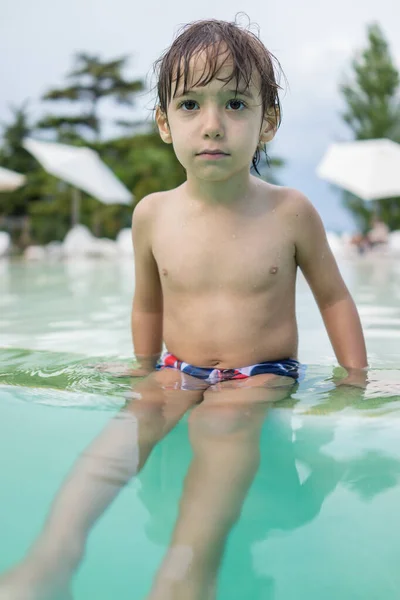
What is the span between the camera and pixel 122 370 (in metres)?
2.01

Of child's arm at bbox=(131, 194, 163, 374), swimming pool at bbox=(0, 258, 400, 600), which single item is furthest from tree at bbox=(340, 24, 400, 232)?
swimming pool at bbox=(0, 258, 400, 600)

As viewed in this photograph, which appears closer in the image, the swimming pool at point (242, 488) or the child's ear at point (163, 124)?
the swimming pool at point (242, 488)

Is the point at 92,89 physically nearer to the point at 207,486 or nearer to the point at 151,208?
the point at 151,208

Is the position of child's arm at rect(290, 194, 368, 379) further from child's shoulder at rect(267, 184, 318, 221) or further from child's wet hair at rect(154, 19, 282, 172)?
child's wet hair at rect(154, 19, 282, 172)

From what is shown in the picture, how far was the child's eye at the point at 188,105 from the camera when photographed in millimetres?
1707

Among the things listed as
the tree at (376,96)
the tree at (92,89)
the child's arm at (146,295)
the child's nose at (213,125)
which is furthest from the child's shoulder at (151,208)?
the tree at (92,89)

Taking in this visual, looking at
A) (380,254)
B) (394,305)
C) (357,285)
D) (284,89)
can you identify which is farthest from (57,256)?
(284,89)

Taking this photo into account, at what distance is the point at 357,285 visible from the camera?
6.22 m

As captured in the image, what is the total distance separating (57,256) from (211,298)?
47.8ft

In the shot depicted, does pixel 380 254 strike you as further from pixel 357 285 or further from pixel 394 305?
pixel 394 305

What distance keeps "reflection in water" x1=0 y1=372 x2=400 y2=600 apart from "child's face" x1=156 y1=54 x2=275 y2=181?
0.58 m

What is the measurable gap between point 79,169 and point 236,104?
591 inches

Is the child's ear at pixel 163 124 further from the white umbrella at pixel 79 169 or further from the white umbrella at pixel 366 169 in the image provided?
the white umbrella at pixel 79 169

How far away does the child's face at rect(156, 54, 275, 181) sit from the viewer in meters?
1.67
